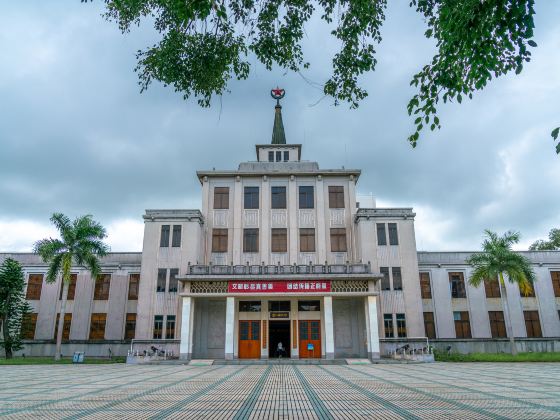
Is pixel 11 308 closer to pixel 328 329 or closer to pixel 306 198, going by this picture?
pixel 328 329

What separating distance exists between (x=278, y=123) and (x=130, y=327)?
20721 mm

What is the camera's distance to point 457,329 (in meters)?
28.6

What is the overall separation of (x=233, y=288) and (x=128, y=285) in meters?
11.0

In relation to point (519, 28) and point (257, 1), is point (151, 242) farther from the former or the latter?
Answer: point (519, 28)

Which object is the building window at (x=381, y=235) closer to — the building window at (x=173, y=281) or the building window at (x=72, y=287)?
the building window at (x=173, y=281)

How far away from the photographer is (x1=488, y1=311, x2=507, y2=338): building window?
93.5 feet

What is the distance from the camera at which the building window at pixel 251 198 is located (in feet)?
93.2

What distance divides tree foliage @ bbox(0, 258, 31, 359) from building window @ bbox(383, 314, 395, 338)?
76.1 ft

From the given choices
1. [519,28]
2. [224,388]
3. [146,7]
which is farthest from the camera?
[224,388]

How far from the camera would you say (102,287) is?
30.5 m

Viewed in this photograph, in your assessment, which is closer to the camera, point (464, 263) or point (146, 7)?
point (146, 7)

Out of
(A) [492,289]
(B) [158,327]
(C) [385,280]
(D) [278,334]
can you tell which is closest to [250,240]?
(D) [278,334]

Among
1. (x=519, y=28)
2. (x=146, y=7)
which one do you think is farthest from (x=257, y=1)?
(x=519, y=28)

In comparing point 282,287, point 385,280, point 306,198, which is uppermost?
point 306,198
